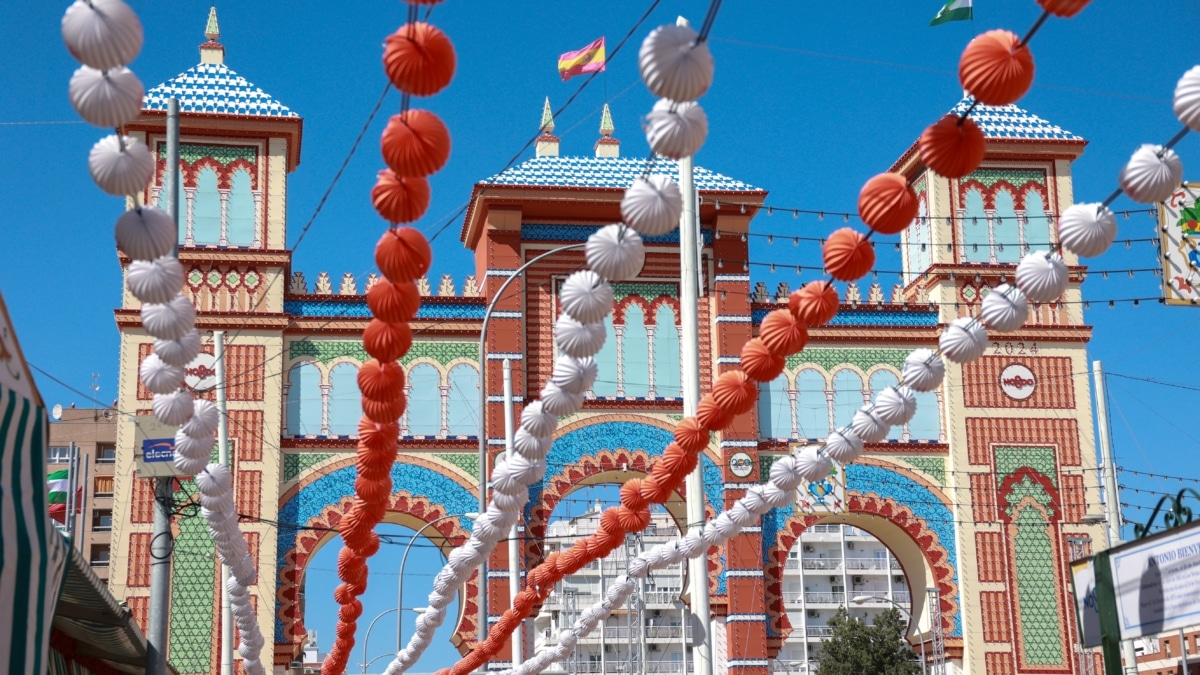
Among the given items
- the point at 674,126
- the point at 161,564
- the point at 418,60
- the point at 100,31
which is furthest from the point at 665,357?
the point at 100,31

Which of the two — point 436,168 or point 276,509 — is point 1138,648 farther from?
point 436,168

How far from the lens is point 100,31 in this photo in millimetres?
9266

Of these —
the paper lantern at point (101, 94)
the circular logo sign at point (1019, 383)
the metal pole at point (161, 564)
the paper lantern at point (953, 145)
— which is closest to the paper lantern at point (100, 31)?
the paper lantern at point (101, 94)

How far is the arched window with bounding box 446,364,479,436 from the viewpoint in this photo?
31781 mm

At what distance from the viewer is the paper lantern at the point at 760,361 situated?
11.3 m

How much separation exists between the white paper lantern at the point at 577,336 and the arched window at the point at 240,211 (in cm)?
2102

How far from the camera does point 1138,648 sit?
35281 millimetres

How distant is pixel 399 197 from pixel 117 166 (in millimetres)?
1728

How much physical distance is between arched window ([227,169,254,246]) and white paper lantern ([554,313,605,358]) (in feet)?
69.0

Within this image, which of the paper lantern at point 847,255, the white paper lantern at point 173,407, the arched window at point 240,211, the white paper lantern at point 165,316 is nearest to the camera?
the paper lantern at point 847,255

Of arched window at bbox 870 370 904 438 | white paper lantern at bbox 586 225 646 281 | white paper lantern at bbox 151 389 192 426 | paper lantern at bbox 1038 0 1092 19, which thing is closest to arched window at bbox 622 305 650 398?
arched window at bbox 870 370 904 438

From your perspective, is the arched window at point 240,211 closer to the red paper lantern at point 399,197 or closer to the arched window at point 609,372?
the arched window at point 609,372

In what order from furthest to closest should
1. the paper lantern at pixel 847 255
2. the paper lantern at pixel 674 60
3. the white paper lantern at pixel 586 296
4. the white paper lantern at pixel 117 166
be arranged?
1. the white paper lantern at pixel 586 296
2. the paper lantern at pixel 847 255
3. the white paper lantern at pixel 117 166
4. the paper lantern at pixel 674 60

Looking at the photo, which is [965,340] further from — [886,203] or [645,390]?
[645,390]
